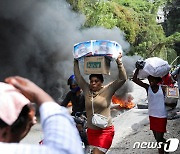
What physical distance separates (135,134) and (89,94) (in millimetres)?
2443

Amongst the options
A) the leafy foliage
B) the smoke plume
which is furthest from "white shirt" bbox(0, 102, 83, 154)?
the leafy foliage

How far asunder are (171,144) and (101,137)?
5.39 feet

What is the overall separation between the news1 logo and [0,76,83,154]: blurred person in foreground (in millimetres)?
3641

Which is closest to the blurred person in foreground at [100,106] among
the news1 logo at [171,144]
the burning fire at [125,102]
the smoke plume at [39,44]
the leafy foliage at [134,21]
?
the news1 logo at [171,144]

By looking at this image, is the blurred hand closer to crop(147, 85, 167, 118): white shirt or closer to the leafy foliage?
crop(147, 85, 167, 118): white shirt

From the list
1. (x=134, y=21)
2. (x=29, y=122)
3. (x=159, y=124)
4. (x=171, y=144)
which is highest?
(x=134, y=21)

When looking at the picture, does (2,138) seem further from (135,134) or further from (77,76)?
(135,134)

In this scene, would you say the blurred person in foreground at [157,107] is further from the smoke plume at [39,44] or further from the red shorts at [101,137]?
the smoke plume at [39,44]

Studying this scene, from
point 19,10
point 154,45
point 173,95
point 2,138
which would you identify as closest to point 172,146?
point 173,95

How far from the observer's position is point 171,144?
5.03m

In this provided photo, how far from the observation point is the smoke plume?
13.3 metres

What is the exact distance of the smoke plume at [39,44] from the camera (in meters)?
13.3

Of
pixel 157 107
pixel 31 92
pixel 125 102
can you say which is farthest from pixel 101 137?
pixel 125 102

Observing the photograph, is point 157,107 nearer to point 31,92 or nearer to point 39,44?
point 31,92
